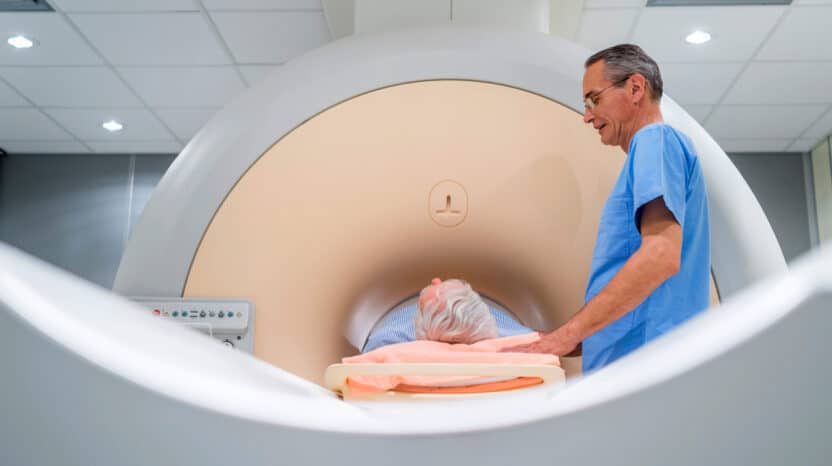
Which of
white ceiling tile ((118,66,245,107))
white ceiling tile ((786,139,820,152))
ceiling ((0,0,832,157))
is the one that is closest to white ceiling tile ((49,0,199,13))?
ceiling ((0,0,832,157))

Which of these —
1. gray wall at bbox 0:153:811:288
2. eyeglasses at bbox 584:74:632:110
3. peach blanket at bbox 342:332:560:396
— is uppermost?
gray wall at bbox 0:153:811:288

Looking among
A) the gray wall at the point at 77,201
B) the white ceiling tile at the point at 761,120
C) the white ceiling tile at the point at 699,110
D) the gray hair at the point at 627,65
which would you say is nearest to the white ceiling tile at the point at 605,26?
the white ceiling tile at the point at 699,110

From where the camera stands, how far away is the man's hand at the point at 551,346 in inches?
48.3

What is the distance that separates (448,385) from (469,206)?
40 centimetres

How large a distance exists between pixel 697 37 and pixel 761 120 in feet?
4.04

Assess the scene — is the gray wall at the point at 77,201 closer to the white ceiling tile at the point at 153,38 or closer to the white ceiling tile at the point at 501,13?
the white ceiling tile at the point at 153,38

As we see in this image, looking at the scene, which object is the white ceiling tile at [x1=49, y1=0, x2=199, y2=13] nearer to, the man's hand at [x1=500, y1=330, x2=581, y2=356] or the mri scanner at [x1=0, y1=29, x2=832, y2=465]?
the mri scanner at [x1=0, y1=29, x2=832, y2=465]

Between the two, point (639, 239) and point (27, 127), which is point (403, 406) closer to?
point (639, 239)

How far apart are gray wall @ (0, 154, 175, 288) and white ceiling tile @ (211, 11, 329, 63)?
1.74 meters

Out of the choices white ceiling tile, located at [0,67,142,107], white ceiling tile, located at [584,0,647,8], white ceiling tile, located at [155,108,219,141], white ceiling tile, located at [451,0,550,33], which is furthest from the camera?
white ceiling tile, located at [155,108,219,141]

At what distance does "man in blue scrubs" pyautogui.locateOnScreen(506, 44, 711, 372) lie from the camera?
1.19 meters

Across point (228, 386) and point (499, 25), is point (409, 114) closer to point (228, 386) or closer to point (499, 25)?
point (499, 25)

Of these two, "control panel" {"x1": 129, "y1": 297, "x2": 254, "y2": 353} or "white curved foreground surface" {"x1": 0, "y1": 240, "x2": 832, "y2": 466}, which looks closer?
"white curved foreground surface" {"x1": 0, "y1": 240, "x2": 832, "y2": 466}

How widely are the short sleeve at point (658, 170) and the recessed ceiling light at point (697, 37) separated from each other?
279 cm
